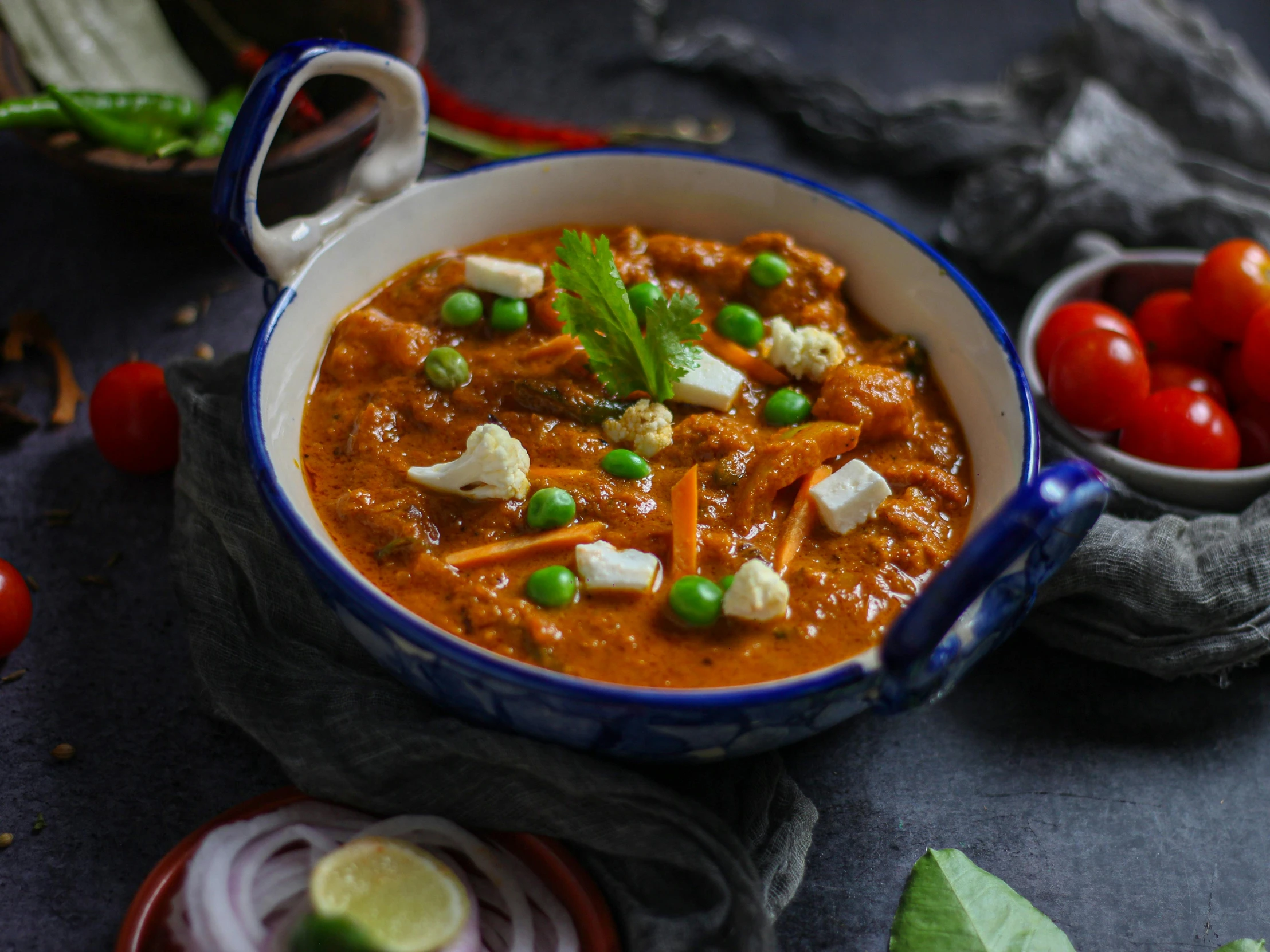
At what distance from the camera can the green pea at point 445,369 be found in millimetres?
3510

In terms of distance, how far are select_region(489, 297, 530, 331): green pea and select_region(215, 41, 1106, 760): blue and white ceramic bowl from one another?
1.43 ft

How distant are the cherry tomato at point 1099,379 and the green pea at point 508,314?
1.99 metres

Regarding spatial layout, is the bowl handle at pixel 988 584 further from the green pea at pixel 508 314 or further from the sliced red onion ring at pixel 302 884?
the green pea at pixel 508 314

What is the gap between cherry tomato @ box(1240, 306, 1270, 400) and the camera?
13.2 ft

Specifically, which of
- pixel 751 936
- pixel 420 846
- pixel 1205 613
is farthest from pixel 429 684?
pixel 1205 613

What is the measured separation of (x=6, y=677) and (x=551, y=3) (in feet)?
15.2

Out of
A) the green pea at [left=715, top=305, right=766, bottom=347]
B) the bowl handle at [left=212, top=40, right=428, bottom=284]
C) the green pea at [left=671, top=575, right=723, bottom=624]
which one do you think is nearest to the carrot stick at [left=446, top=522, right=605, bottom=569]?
the green pea at [left=671, top=575, right=723, bottom=624]

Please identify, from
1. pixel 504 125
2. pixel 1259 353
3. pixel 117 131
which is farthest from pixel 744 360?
pixel 117 131

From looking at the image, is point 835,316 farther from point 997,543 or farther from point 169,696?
point 169,696

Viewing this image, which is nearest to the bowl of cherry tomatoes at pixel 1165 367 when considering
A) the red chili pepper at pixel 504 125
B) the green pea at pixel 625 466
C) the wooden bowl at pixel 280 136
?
the green pea at pixel 625 466

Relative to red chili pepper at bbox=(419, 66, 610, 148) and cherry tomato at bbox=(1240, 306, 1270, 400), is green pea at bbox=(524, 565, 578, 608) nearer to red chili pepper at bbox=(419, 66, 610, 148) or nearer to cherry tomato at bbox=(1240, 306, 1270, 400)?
cherry tomato at bbox=(1240, 306, 1270, 400)

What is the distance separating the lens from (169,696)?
3.41 m

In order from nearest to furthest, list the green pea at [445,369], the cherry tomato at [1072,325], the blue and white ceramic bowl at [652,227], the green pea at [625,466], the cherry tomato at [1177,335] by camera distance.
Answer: the blue and white ceramic bowl at [652,227]
the green pea at [625,466]
the green pea at [445,369]
the cherry tomato at [1072,325]
the cherry tomato at [1177,335]

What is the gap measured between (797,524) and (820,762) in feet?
2.58
